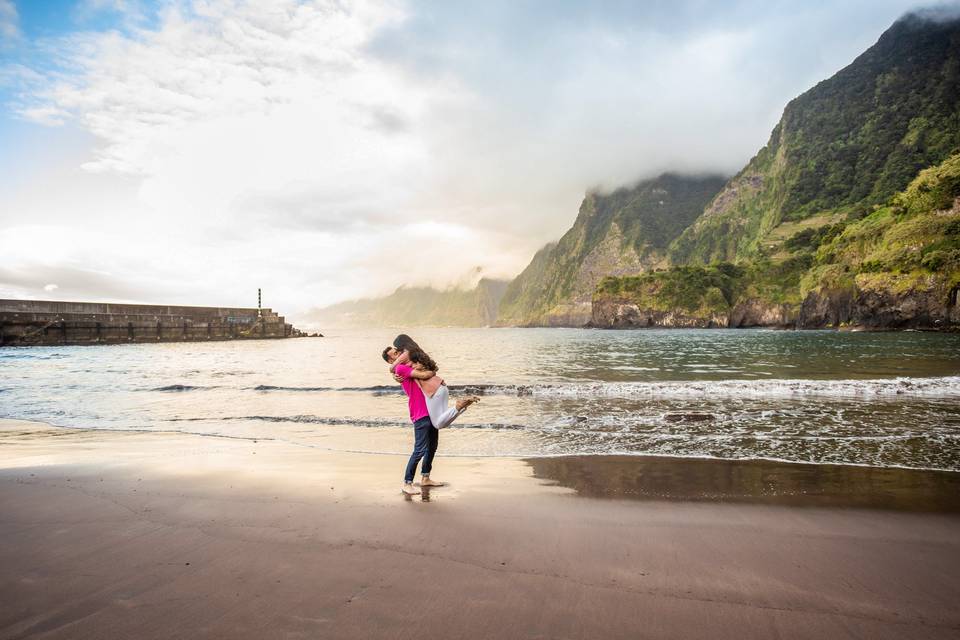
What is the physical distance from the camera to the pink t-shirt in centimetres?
681

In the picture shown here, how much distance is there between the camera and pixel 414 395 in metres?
6.94

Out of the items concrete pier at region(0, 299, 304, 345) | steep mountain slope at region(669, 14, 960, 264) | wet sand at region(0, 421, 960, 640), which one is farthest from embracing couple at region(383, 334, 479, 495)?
steep mountain slope at region(669, 14, 960, 264)

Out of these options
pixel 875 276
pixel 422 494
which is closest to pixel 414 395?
pixel 422 494

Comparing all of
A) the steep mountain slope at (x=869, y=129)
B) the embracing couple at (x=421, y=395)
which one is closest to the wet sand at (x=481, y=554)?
the embracing couple at (x=421, y=395)

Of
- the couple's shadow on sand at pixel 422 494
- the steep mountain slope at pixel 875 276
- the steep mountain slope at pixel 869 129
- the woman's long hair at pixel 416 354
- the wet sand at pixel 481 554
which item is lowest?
the couple's shadow on sand at pixel 422 494

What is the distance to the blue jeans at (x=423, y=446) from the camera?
6.88 m

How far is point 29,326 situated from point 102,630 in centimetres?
8946

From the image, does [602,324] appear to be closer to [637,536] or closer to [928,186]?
[928,186]

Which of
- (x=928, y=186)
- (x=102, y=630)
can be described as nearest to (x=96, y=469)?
(x=102, y=630)

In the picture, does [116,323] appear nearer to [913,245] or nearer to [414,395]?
[414,395]

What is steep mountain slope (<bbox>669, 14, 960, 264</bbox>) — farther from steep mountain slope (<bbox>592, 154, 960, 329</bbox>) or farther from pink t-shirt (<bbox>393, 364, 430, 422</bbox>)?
pink t-shirt (<bbox>393, 364, 430, 422</bbox>)

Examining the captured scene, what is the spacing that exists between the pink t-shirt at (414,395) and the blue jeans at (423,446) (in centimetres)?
9

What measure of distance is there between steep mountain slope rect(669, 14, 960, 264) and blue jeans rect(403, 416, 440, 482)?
165 meters

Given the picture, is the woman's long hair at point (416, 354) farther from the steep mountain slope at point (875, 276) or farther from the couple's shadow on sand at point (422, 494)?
the steep mountain slope at point (875, 276)
